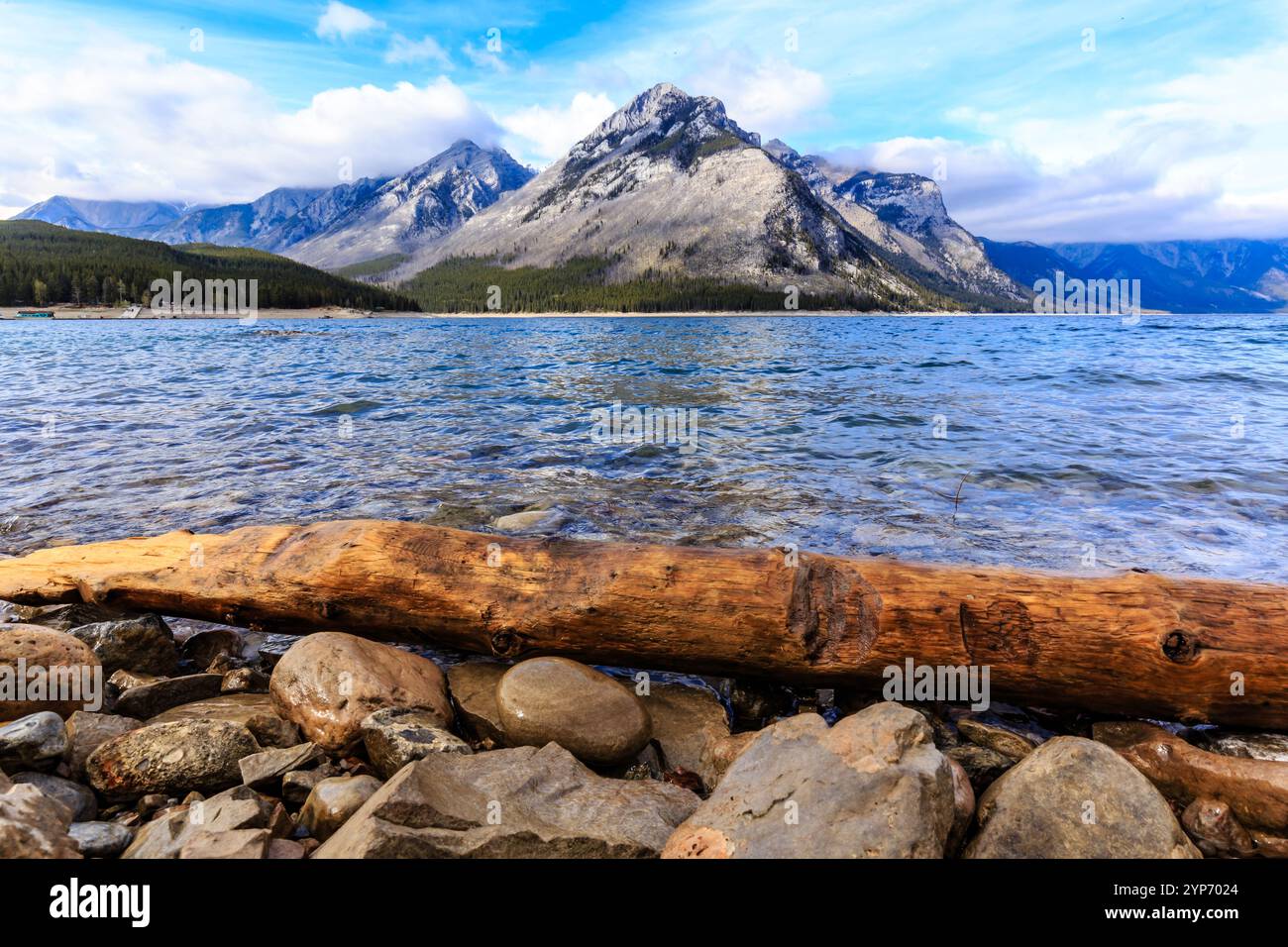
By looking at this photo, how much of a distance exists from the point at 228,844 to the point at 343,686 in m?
1.74

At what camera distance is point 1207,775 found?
433cm

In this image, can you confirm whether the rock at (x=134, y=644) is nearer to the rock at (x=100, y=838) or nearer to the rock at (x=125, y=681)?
the rock at (x=125, y=681)

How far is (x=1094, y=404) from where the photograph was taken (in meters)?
21.8

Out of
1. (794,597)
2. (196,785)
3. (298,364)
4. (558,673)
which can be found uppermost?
(298,364)

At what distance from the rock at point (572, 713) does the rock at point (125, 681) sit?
334cm

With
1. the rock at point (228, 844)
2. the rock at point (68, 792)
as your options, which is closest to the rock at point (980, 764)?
the rock at point (228, 844)

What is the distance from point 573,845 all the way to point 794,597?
2626 millimetres

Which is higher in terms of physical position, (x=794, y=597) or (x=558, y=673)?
(x=794, y=597)

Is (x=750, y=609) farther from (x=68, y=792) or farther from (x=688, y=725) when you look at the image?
(x=68, y=792)

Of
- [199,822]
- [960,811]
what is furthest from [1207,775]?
[199,822]

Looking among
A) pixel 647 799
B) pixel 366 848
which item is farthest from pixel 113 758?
pixel 647 799

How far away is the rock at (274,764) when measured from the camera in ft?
14.5
